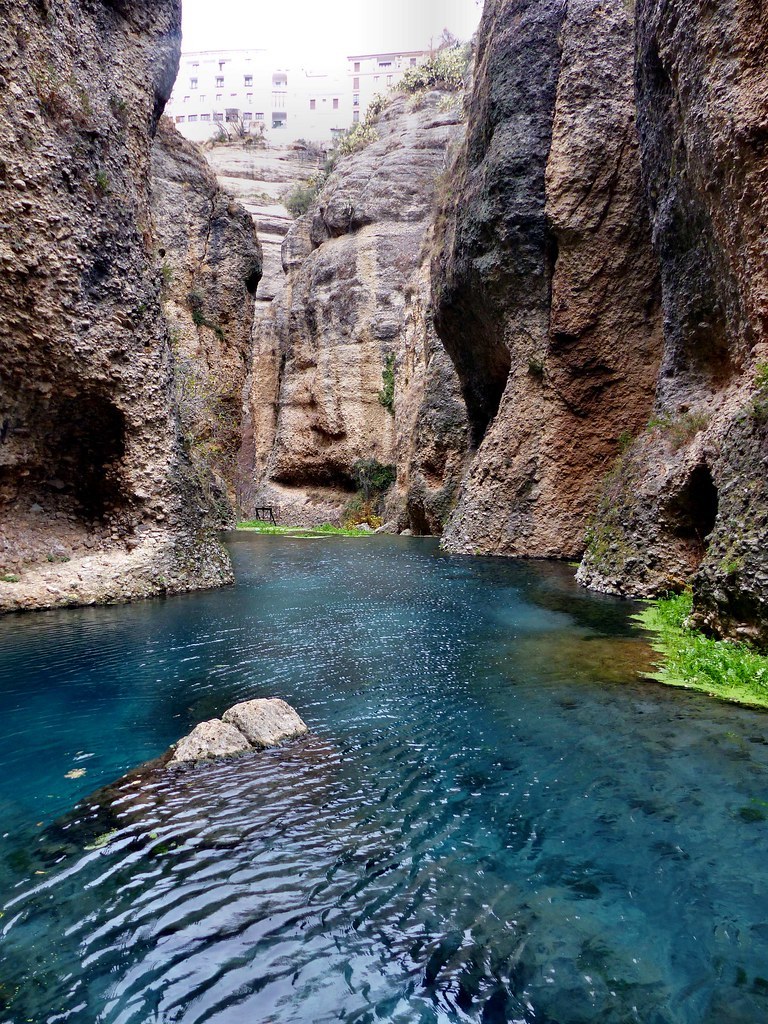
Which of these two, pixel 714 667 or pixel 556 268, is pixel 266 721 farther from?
pixel 556 268

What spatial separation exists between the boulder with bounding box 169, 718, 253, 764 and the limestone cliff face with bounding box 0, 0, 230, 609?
7592mm

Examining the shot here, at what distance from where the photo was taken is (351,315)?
39.1 meters

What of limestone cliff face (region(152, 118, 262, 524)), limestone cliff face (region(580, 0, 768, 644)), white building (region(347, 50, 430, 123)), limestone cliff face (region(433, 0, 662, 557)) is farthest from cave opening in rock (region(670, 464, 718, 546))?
white building (region(347, 50, 430, 123))

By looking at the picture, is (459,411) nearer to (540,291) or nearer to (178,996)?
(540,291)

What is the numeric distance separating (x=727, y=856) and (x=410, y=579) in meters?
10.8

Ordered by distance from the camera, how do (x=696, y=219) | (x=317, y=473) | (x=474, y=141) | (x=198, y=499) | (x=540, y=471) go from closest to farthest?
(x=696, y=219), (x=198, y=499), (x=540, y=471), (x=474, y=141), (x=317, y=473)

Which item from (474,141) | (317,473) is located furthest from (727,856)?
(317,473)

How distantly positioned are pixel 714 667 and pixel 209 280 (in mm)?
28347

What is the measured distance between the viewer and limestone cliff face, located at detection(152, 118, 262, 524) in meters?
28.2

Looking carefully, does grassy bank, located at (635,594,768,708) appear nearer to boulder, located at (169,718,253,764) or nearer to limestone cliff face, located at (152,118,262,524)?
boulder, located at (169,718,253,764)

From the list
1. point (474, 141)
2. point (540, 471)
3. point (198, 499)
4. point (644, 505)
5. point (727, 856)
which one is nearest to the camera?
point (727, 856)

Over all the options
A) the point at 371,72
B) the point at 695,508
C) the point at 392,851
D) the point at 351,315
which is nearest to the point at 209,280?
the point at 351,315

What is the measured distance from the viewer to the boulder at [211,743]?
5027 mm

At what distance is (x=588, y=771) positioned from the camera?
472 cm
